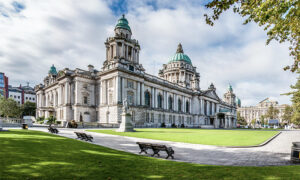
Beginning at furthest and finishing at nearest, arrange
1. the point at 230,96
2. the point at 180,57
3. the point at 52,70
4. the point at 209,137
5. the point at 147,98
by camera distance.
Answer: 1. the point at 230,96
2. the point at 180,57
3. the point at 52,70
4. the point at 147,98
5. the point at 209,137

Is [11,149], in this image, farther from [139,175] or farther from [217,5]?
[217,5]

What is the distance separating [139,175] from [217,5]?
24.8ft

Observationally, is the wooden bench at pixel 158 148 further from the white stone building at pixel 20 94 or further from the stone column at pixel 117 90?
the white stone building at pixel 20 94

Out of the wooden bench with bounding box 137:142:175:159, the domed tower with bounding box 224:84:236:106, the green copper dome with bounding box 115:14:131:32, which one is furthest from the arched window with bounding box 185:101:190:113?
the wooden bench with bounding box 137:142:175:159

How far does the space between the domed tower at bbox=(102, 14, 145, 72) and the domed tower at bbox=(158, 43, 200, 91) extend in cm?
3848

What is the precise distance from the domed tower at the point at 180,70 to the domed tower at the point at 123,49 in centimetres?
3848

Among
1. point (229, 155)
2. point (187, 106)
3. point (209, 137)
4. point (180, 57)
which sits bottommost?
point (209, 137)

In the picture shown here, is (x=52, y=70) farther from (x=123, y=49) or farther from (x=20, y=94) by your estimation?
(x=20, y=94)

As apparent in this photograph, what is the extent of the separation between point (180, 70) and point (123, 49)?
44.7 m

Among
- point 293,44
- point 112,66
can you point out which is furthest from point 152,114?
point 293,44

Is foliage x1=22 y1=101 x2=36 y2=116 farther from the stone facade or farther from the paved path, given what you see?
the stone facade

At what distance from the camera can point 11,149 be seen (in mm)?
9672

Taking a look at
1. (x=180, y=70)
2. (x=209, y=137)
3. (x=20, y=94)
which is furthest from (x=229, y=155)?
(x=20, y=94)

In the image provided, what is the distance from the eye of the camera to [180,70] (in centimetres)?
9225
